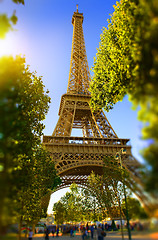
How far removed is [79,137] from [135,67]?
30.8 metres

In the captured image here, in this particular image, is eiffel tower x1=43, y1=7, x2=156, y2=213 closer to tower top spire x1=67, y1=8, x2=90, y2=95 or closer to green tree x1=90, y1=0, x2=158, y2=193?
tower top spire x1=67, y1=8, x2=90, y2=95

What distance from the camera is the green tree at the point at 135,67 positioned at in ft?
10.7

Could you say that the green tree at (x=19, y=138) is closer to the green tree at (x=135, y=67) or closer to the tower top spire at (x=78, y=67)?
the green tree at (x=135, y=67)

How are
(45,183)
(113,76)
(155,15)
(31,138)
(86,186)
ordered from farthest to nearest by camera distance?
(86,186) < (45,183) < (31,138) < (113,76) < (155,15)

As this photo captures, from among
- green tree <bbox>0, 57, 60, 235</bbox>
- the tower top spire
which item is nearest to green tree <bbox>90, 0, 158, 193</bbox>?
green tree <bbox>0, 57, 60, 235</bbox>

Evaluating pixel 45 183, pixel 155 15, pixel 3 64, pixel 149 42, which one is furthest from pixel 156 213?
pixel 45 183

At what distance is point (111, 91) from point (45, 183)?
18.6 m

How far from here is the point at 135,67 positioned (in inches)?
297

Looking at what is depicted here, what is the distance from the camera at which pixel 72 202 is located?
53.7 metres

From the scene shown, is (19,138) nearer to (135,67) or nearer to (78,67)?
(135,67)

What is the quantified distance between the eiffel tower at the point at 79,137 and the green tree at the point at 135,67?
13.2 m

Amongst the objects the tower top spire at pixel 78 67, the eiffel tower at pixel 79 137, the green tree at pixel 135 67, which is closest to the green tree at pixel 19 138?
the green tree at pixel 135 67

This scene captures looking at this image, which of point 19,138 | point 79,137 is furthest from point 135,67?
point 79,137

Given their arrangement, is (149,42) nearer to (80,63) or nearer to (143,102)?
(143,102)
